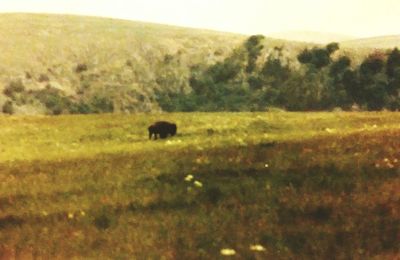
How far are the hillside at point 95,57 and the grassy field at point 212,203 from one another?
8275 cm

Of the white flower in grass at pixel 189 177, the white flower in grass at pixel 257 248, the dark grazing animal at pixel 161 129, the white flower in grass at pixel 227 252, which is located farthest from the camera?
the dark grazing animal at pixel 161 129

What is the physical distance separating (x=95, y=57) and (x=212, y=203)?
136820 millimetres

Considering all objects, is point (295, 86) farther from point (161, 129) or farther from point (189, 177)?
point (189, 177)

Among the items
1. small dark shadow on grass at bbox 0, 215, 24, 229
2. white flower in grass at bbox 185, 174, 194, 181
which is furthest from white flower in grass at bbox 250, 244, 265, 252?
white flower in grass at bbox 185, 174, 194, 181

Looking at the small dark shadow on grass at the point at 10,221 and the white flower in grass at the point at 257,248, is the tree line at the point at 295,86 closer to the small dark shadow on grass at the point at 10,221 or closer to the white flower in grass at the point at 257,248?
the small dark shadow on grass at the point at 10,221

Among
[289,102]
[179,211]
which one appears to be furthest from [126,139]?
[289,102]

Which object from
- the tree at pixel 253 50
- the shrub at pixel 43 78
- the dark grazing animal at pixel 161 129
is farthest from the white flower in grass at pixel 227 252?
the shrub at pixel 43 78

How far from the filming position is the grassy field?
10.1 meters

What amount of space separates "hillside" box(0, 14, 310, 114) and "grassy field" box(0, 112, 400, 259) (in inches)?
3258

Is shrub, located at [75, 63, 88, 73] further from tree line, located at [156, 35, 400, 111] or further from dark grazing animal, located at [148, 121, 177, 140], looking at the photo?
dark grazing animal, located at [148, 121, 177, 140]

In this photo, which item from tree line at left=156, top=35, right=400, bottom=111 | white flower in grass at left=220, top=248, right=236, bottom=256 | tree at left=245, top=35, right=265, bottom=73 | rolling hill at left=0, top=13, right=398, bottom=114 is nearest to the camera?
white flower in grass at left=220, top=248, right=236, bottom=256

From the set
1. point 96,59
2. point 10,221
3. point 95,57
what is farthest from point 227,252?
point 95,57

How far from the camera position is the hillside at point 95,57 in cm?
11638

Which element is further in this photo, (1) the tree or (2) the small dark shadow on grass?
(1) the tree
